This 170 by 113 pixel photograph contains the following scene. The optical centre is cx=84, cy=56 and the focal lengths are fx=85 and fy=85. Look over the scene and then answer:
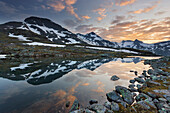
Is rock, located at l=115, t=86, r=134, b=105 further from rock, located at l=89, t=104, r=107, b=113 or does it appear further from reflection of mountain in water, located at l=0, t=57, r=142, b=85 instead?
reflection of mountain in water, located at l=0, t=57, r=142, b=85

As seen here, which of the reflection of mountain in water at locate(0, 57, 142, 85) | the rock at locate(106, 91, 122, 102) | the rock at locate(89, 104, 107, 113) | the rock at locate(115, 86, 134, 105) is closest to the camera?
the rock at locate(89, 104, 107, 113)

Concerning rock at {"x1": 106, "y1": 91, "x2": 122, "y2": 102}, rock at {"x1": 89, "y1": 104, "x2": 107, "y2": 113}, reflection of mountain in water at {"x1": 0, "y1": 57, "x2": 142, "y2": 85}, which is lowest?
reflection of mountain in water at {"x1": 0, "y1": 57, "x2": 142, "y2": 85}

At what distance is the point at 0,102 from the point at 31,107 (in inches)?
157

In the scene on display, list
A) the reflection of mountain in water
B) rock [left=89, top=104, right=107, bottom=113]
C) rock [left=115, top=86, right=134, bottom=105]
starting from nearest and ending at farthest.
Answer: rock [left=89, top=104, right=107, bottom=113]
rock [left=115, top=86, right=134, bottom=105]
the reflection of mountain in water

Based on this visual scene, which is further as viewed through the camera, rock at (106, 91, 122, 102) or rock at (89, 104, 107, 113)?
rock at (106, 91, 122, 102)

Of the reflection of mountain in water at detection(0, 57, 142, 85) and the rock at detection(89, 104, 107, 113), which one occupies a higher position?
the rock at detection(89, 104, 107, 113)

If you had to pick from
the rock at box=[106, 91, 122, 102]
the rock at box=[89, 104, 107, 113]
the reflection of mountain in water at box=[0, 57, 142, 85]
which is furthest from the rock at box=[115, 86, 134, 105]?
the reflection of mountain in water at box=[0, 57, 142, 85]

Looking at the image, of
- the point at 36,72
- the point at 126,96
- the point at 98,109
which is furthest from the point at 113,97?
the point at 36,72

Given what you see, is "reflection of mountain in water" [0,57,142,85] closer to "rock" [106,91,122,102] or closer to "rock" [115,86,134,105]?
"rock" [106,91,122,102]

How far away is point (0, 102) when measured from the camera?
9172 mm

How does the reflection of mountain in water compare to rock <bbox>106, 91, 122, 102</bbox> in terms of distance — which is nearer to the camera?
rock <bbox>106, 91, 122, 102</bbox>

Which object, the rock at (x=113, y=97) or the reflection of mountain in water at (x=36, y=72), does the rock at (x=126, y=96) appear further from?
the reflection of mountain in water at (x=36, y=72)

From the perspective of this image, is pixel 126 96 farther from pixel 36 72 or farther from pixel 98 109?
pixel 36 72

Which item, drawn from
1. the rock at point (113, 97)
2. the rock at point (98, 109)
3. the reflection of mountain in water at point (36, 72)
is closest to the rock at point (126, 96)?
the rock at point (113, 97)
